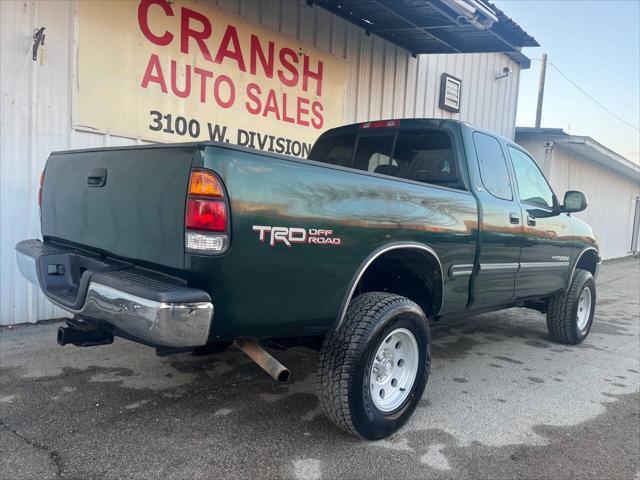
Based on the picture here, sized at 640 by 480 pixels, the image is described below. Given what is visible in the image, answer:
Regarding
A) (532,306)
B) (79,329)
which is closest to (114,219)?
(79,329)

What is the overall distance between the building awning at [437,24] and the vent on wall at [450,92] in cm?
109

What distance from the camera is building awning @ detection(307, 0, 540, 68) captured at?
7.09 meters

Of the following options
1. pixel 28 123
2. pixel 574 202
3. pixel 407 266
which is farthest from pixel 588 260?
pixel 28 123

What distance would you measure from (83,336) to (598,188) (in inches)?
712

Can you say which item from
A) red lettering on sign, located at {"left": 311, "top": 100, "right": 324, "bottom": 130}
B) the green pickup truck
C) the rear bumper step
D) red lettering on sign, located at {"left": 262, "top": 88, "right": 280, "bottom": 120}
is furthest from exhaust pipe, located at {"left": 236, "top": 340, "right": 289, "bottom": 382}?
red lettering on sign, located at {"left": 311, "top": 100, "right": 324, "bottom": 130}

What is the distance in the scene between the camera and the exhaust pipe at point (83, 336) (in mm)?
2879

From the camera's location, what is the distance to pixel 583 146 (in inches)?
545

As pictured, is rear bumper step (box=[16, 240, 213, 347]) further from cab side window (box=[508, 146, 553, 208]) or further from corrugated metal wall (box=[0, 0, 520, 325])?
cab side window (box=[508, 146, 553, 208])

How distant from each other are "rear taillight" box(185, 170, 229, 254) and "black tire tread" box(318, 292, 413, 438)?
97 cm

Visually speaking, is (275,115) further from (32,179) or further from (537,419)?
(537,419)

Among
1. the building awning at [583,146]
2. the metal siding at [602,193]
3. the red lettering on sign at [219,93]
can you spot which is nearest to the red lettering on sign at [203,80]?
the red lettering on sign at [219,93]

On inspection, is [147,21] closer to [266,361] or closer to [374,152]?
[374,152]

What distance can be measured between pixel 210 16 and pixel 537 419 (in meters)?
5.46

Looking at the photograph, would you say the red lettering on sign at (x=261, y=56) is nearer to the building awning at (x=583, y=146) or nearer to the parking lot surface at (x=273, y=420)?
the parking lot surface at (x=273, y=420)
